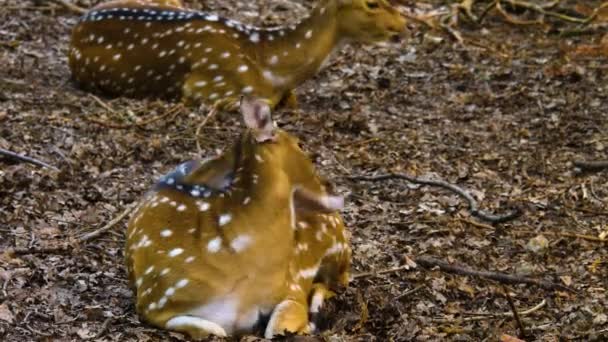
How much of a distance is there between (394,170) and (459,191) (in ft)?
1.65

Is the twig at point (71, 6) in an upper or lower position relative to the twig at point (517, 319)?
lower

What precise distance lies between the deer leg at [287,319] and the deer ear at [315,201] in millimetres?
396

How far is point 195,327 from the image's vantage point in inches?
167

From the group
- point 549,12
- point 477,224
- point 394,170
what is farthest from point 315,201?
point 549,12

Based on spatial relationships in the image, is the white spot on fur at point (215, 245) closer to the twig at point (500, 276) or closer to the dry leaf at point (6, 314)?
the dry leaf at point (6, 314)

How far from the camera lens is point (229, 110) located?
7.32 meters

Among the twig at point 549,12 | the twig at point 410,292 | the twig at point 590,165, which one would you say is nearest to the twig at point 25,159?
the twig at point 410,292

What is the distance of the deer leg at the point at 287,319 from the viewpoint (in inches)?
169

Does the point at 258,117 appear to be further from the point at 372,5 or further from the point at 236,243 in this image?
the point at 372,5

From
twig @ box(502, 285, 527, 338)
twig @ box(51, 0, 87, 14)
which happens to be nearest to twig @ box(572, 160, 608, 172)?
twig @ box(502, 285, 527, 338)

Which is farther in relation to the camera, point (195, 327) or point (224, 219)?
point (224, 219)

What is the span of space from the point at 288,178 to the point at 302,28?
3.41 m

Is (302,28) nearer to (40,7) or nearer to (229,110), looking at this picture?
(229,110)

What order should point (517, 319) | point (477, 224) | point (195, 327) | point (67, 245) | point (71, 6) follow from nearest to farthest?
point (195, 327), point (517, 319), point (67, 245), point (477, 224), point (71, 6)
